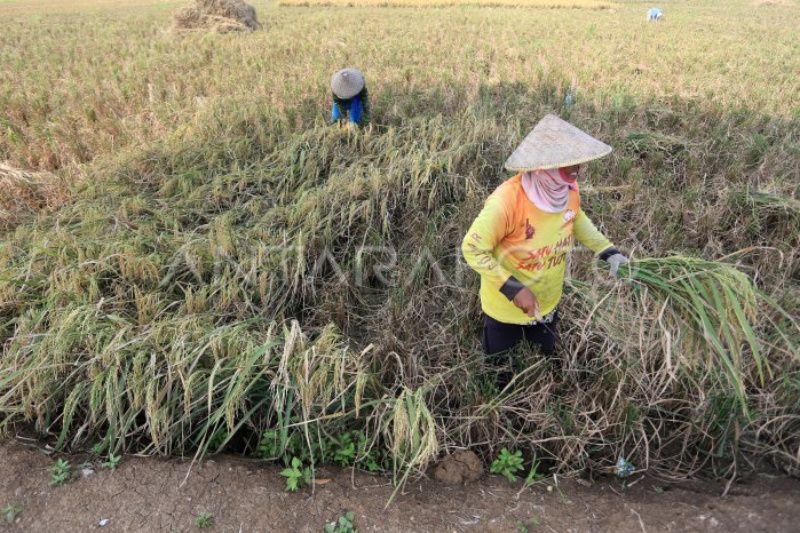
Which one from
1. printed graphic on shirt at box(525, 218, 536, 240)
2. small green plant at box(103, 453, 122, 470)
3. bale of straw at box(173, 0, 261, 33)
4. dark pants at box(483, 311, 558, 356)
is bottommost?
small green plant at box(103, 453, 122, 470)

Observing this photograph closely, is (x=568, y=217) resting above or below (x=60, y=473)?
above

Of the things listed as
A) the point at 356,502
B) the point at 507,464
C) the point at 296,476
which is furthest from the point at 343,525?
the point at 507,464

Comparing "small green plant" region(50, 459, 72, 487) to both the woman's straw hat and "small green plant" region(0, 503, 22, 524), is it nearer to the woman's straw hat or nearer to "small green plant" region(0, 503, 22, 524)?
Result: "small green plant" region(0, 503, 22, 524)

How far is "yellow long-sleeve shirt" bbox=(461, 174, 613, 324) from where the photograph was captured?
180 centimetres

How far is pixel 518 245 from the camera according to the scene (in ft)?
6.19

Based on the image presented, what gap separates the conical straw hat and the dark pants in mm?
746

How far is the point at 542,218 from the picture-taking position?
1840mm

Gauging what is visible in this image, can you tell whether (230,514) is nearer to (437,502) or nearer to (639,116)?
(437,502)

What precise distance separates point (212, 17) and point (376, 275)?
8.81 meters

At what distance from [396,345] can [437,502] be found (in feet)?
2.47

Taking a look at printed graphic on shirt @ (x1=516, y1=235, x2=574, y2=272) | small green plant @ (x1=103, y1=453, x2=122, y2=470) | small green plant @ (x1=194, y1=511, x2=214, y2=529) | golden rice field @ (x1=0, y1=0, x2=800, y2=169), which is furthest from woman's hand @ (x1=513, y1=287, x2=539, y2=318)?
golden rice field @ (x1=0, y1=0, x2=800, y2=169)

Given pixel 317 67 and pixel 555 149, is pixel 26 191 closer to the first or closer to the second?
pixel 317 67

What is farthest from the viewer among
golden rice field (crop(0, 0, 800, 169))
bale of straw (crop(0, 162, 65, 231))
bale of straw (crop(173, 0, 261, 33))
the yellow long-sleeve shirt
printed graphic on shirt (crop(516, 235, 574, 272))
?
bale of straw (crop(173, 0, 261, 33))

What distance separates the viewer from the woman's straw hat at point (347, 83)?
3777 millimetres
